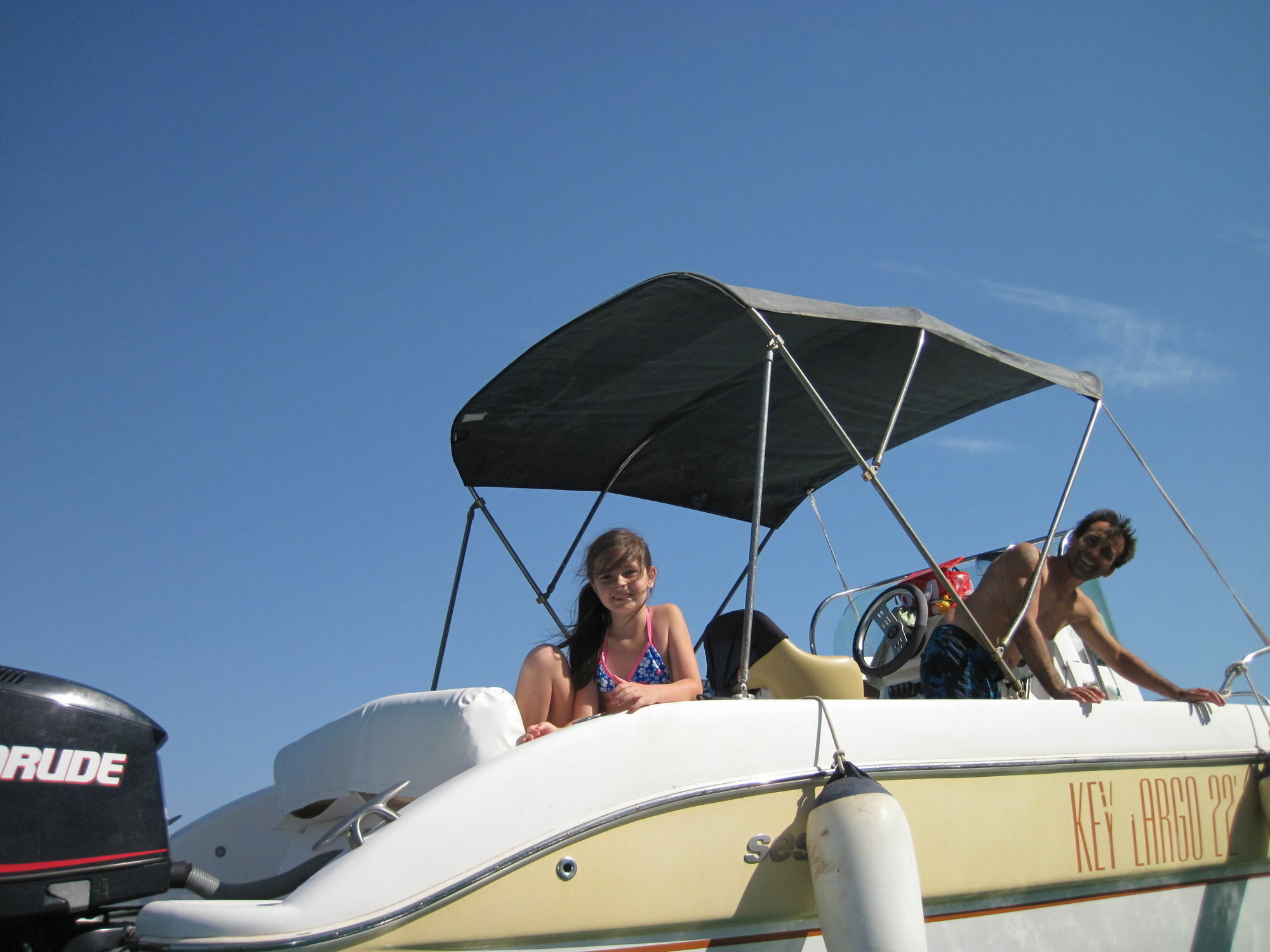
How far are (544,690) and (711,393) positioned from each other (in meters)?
2.03

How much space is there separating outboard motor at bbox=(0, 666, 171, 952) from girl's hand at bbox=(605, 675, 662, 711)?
1.18 metres

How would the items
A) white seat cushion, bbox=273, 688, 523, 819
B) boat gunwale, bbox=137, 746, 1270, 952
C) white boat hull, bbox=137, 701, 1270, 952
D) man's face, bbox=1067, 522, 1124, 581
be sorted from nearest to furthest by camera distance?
boat gunwale, bbox=137, 746, 1270, 952, white boat hull, bbox=137, 701, 1270, 952, white seat cushion, bbox=273, 688, 523, 819, man's face, bbox=1067, 522, 1124, 581

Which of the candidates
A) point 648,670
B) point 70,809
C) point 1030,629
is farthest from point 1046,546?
point 70,809

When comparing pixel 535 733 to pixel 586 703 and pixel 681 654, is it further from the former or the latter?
pixel 681 654

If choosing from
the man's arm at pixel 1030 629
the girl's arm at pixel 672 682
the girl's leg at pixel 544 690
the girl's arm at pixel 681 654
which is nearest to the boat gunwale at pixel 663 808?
the girl's arm at pixel 672 682

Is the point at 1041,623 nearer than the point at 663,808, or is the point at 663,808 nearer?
the point at 663,808

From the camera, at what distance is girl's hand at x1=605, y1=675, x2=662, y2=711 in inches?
113

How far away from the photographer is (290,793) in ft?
9.96

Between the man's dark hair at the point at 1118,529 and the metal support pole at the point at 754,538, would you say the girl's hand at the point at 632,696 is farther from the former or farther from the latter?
the man's dark hair at the point at 1118,529

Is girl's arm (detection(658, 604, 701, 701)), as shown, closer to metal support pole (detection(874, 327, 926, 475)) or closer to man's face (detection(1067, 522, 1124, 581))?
metal support pole (detection(874, 327, 926, 475))

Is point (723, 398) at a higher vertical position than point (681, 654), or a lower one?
higher

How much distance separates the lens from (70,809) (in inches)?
84.0

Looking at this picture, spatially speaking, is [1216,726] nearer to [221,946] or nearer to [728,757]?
[728,757]

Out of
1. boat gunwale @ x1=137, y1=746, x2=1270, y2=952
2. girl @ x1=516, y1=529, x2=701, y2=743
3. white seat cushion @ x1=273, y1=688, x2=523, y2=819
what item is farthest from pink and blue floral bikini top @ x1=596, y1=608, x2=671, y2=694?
boat gunwale @ x1=137, y1=746, x2=1270, y2=952
